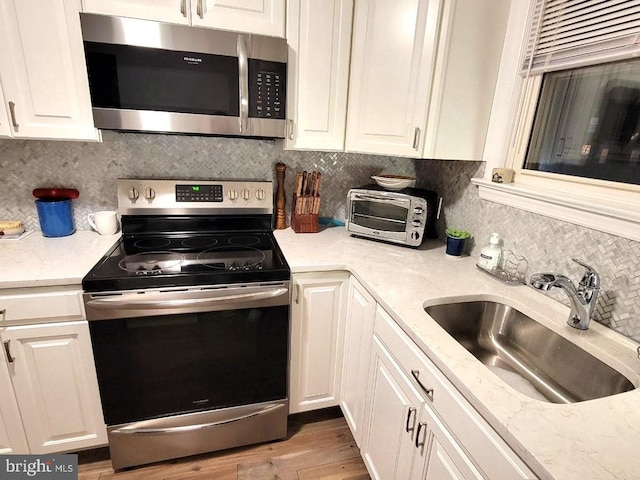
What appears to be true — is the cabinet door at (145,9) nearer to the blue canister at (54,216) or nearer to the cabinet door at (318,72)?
the cabinet door at (318,72)

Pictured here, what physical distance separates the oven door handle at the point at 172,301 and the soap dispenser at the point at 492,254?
2.82 ft

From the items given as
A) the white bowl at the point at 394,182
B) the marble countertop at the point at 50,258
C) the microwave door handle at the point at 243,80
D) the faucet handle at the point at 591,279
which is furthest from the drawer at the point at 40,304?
the faucet handle at the point at 591,279

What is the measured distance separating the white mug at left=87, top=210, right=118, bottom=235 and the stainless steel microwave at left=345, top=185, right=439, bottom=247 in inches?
46.8

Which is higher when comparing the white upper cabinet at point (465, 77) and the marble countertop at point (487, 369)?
the white upper cabinet at point (465, 77)

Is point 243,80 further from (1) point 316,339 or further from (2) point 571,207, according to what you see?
(2) point 571,207

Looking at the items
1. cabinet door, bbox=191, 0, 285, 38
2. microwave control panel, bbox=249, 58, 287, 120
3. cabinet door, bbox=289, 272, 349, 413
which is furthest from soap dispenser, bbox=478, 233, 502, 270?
cabinet door, bbox=191, 0, 285, 38

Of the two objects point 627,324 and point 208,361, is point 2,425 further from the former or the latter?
point 627,324

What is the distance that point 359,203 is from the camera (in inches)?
70.6

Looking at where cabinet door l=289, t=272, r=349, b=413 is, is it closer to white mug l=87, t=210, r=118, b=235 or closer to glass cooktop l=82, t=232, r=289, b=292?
glass cooktop l=82, t=232, r=289, b=292

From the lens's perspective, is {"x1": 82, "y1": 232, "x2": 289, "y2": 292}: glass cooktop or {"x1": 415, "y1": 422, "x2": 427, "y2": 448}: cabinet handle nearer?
{"x1": 415, "y1": 422, "x2": 427, "y2": 448}: cabinet handle

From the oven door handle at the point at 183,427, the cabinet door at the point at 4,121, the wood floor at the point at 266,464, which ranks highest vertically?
the cabinet door at the point at 4,121

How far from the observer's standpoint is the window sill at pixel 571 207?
3.34 feet

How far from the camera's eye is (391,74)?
1.52 metres

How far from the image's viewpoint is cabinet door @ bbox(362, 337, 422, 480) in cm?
109
